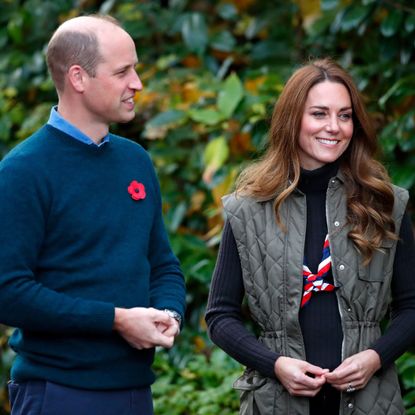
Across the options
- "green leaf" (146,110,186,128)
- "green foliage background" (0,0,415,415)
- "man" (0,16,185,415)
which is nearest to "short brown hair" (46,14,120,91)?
"man" (0,16,185,415)

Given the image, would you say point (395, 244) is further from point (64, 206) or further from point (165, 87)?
point (165, 87)

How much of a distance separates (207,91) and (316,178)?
3022mm

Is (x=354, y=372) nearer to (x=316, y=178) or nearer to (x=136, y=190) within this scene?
(x=316, y=178)

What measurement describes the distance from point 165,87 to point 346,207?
3382 mm

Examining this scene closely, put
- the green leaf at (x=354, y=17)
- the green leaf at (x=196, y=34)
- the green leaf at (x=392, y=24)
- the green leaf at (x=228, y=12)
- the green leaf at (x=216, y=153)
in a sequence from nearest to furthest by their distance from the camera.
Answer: the green leaf at (x=392, y=24), the green leaf at (x=354, y=17), the green leaf at (x=216, y=153), the green leaf at (x=196, y=34), the green leaf at (x=228, y=12)

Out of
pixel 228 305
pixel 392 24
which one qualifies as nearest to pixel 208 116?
pixel 392 24

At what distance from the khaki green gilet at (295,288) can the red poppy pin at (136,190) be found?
404mm

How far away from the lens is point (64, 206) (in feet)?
10.6

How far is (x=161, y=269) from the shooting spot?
3.61 metres

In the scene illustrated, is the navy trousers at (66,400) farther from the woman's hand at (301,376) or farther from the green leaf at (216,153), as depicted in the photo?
the green leaf at (216,153)

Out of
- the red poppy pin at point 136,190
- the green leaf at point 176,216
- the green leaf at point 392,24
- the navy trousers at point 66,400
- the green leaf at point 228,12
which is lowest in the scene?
the navy trousers at point 66,400

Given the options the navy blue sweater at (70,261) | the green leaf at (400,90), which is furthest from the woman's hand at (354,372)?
the green leaf at (400,90)

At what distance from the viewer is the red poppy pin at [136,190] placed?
3422 mm

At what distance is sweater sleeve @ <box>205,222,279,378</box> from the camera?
3650mm
